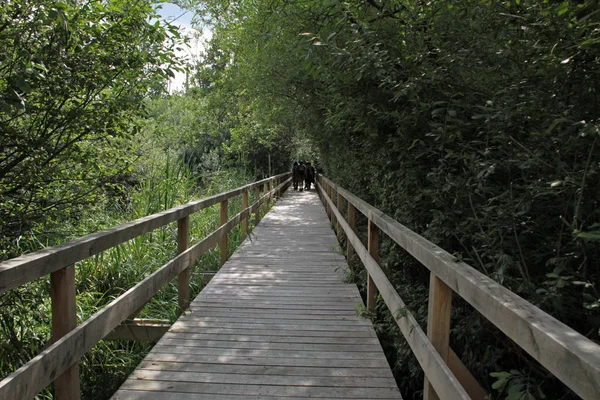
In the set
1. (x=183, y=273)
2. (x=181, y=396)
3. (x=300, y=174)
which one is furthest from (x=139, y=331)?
(x=300, y=174)

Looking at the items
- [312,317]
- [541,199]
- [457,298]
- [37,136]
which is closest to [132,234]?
[37,136]

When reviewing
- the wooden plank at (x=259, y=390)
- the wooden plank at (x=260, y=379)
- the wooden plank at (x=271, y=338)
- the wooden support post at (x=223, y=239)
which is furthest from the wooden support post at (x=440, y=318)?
the wooden support post at (x=223, y=239)

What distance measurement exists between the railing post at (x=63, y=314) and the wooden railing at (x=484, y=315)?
1681 mm

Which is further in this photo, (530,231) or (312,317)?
(312,317)

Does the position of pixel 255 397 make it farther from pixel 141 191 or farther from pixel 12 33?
pixel 141 191

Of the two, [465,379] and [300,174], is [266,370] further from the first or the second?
[300,174]

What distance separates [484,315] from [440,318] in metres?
0.47

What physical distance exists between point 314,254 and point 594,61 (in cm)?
524

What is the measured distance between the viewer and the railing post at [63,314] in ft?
6.28

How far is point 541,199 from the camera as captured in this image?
→ 2070 millimetres

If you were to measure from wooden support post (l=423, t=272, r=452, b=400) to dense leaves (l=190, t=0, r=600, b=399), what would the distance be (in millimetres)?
254

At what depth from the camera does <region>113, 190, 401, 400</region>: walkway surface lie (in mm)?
2613

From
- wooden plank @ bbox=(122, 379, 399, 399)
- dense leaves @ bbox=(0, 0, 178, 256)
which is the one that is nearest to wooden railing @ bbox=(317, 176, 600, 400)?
wooden plank @ bbox=(122, 379, 399, 399)

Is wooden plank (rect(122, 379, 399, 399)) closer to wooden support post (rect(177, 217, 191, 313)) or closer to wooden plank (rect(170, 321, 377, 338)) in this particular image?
wooden plank (rect(170, 321, 377, 338))
